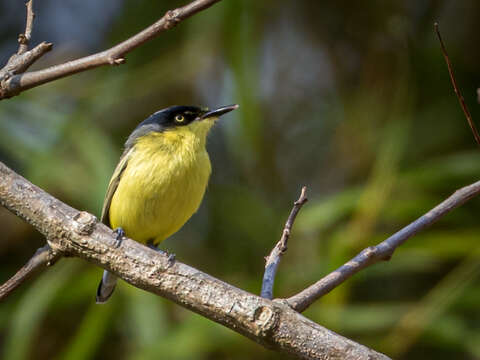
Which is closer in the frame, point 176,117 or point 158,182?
point 158,182

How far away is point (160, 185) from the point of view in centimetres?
313

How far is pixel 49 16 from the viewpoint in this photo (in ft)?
20.3

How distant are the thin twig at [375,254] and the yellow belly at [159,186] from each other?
131 centimetres

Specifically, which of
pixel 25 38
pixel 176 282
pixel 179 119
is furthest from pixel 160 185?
pixel 176 282

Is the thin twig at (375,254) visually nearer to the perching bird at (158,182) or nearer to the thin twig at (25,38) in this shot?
the thin twig at (25,38)

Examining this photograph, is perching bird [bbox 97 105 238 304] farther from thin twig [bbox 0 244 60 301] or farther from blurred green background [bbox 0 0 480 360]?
thin twig [bbox 0 244 60 301]

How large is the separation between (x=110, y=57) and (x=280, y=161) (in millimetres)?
3691

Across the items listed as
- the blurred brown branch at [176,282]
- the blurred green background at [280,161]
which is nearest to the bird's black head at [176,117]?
the blurred green background at [280,161]

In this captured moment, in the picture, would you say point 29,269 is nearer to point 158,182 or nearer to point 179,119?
point 158,182

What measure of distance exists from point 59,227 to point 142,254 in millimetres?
268

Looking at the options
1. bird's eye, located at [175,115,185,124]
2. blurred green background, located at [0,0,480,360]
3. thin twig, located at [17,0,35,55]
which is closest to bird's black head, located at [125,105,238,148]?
bird's eye, located at [175,115,185,124]

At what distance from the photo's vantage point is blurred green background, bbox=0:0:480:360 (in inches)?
159

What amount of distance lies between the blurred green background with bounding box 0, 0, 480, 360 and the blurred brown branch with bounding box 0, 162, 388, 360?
1794mm

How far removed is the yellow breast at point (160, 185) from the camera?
10.3 ft
